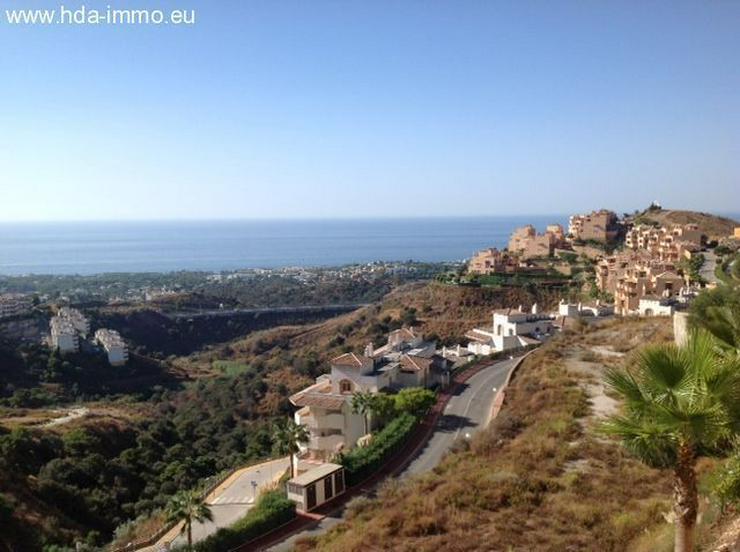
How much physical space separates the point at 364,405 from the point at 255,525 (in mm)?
8917

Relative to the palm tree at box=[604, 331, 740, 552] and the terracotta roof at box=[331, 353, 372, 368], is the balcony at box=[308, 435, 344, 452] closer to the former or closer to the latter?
the terracotta roof at box=[331, 353, 372, 368]

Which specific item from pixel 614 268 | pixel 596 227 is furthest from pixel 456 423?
pixel 596 227

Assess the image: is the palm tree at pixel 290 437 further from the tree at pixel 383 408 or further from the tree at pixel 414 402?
the tree at pixel 414 402

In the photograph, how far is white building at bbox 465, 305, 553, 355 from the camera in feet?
119

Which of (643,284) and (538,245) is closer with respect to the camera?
(643,284)

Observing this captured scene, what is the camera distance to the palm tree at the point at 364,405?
2361cm

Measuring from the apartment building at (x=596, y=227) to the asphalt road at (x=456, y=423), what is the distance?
1843 inches

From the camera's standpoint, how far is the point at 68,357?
5838 cm

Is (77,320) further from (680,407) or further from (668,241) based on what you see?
(680,407)

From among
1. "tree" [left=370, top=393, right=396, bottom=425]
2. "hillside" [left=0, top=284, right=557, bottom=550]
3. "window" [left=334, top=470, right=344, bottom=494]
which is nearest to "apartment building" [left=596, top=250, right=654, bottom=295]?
"hillside" [left=0, top=284, right=557, bottom=550]

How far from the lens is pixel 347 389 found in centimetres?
2630

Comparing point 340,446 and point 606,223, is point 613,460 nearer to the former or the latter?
point 340,446

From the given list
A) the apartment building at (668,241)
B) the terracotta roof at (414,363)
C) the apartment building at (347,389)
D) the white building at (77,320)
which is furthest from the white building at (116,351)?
Answer: the apartment building at (668,241)

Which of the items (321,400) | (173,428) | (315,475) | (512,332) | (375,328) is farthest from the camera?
(375,328)
